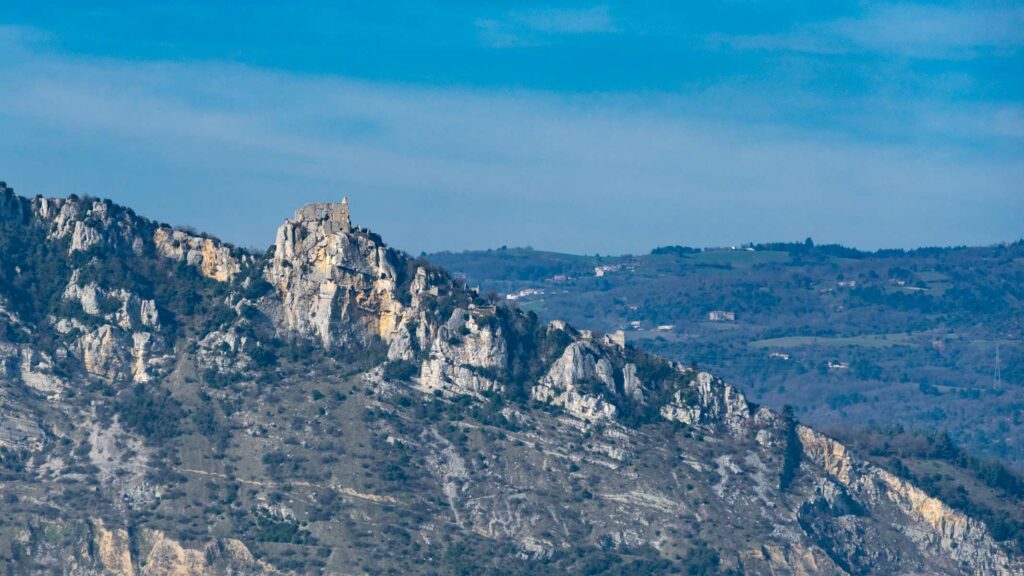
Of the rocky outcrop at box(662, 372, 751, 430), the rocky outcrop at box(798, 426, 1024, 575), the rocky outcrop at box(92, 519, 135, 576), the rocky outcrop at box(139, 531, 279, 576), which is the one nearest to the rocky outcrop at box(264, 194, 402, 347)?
the rocky outcrop at box(662, 372, 751, 430)

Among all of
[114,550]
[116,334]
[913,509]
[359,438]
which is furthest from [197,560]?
[913,509]

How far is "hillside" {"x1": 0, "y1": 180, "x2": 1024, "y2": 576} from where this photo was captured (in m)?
133

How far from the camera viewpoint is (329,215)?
150 metres

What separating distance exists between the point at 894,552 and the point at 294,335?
34967mm

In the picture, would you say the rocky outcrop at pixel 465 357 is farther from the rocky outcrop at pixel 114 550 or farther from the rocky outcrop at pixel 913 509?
the rocky outcrop at pixel 114 550

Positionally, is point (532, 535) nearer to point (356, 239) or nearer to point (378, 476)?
point (378, 476)

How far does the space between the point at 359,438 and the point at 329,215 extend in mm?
15071

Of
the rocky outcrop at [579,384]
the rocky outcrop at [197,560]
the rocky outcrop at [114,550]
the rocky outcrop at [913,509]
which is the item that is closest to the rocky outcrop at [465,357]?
the rocky outcrop at [579,384]

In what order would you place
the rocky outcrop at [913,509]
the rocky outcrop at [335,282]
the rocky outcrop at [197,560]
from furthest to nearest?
the rocky outcrop at [335,282]
the rocky outcrop at [913,509]
the rocky outcrop at [197,560]

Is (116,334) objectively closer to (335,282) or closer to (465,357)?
(335,282)

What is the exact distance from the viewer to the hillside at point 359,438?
13300 cm

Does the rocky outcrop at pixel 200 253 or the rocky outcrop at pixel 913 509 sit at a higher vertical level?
the rocky outcrop at pixel 200 253

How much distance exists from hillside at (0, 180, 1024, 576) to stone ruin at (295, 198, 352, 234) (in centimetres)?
13

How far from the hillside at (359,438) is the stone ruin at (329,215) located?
0.41ft
